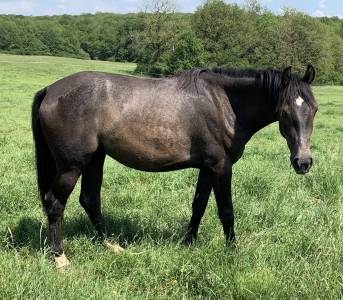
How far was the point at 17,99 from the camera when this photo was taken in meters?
19.8

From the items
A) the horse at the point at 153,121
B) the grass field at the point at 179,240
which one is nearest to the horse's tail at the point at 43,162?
the horse at the point at 153,121

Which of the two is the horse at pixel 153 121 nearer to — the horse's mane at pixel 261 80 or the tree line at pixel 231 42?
the horse's mane at pixel 261 80

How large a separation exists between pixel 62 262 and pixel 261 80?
2.58 meters

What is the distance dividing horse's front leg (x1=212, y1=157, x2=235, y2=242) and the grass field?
0.14 m

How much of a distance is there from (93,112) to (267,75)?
1.73 m

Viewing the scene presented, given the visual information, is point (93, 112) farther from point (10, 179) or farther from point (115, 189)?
point (10, 179)

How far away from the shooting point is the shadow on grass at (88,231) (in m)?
4.43

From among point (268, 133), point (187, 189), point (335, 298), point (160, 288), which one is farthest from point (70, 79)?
point (268, 133)

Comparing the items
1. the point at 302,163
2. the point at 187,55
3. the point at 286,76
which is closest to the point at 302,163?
the point at 302,163

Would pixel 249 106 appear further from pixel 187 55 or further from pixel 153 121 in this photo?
pixel 187 55

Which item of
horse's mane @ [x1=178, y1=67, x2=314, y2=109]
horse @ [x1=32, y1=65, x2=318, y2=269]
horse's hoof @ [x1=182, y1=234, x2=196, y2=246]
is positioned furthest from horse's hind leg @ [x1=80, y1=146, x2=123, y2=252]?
horse's mane @ [x1=178, y1=67, x2=314, y2=109]

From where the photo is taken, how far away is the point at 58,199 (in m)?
4.19

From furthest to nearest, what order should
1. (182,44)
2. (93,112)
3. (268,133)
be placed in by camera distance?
(182,44)
(268,133)
(93,112)

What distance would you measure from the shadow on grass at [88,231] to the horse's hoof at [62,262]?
0.41 m
